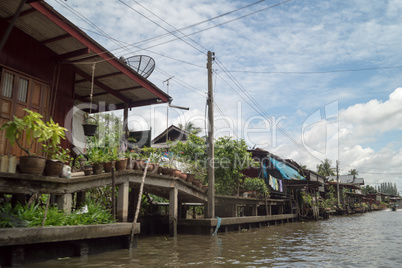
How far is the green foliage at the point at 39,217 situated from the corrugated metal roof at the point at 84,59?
16.0ft

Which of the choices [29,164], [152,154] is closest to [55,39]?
[29,164]

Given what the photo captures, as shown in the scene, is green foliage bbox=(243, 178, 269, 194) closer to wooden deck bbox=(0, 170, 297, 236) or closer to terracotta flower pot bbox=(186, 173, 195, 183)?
wooden deck bbox=(0, 170, 297, 236)

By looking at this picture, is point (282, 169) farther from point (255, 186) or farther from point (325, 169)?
point (325, 169)

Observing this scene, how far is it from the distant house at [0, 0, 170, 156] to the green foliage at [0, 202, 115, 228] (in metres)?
2.58

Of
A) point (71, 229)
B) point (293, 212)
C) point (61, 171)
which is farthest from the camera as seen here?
point (293, 212)

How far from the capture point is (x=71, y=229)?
720 cm

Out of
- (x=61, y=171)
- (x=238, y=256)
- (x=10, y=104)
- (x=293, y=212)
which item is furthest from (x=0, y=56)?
(x=293, y=212)

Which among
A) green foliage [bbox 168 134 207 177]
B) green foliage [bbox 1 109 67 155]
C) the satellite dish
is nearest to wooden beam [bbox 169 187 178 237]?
the satellite dish

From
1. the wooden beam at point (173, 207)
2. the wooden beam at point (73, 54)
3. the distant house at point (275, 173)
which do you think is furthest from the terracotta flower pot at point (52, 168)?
the distant house at point (275, 173)

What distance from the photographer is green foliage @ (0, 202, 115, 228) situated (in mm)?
6493

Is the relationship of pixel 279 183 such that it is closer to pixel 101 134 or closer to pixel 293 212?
pixel 293 212

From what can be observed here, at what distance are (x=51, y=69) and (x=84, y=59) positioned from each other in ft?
3.60

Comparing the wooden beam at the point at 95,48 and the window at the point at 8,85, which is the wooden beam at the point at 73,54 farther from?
the window at the point at 8,85

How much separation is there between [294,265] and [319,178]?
32737 mm
